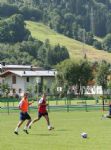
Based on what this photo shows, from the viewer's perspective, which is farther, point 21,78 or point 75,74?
point 21,78

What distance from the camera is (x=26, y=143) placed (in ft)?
71.0

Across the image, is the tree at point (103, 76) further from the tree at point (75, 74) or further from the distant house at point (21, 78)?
the distant house at point (21, 78)

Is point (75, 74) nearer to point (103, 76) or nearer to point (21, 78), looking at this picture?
point (103, 76)

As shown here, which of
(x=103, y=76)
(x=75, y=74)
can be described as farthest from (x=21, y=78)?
(x=103, y=76)

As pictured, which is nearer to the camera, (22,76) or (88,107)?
(88,107)

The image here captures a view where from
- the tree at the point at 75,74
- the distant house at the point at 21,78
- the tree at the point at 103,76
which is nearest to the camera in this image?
the tree at the point at 75,74

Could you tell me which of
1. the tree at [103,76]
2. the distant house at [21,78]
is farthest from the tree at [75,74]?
the distant house at [21,78]

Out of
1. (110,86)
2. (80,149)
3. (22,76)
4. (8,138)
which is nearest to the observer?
(80,149)

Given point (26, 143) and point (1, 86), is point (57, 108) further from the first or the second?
point (1, 86)

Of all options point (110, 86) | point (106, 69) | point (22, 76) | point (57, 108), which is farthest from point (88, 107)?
point (22, 76)

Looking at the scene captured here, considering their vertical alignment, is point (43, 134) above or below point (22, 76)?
below

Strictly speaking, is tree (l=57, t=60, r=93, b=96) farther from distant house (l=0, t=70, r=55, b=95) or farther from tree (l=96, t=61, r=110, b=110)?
distant house (l=0, t=70, r=55, b=95)

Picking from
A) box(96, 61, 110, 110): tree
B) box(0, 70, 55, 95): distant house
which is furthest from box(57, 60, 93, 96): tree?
box(0, 70, 55, 95): distant house

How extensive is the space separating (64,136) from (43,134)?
161 centimetres
